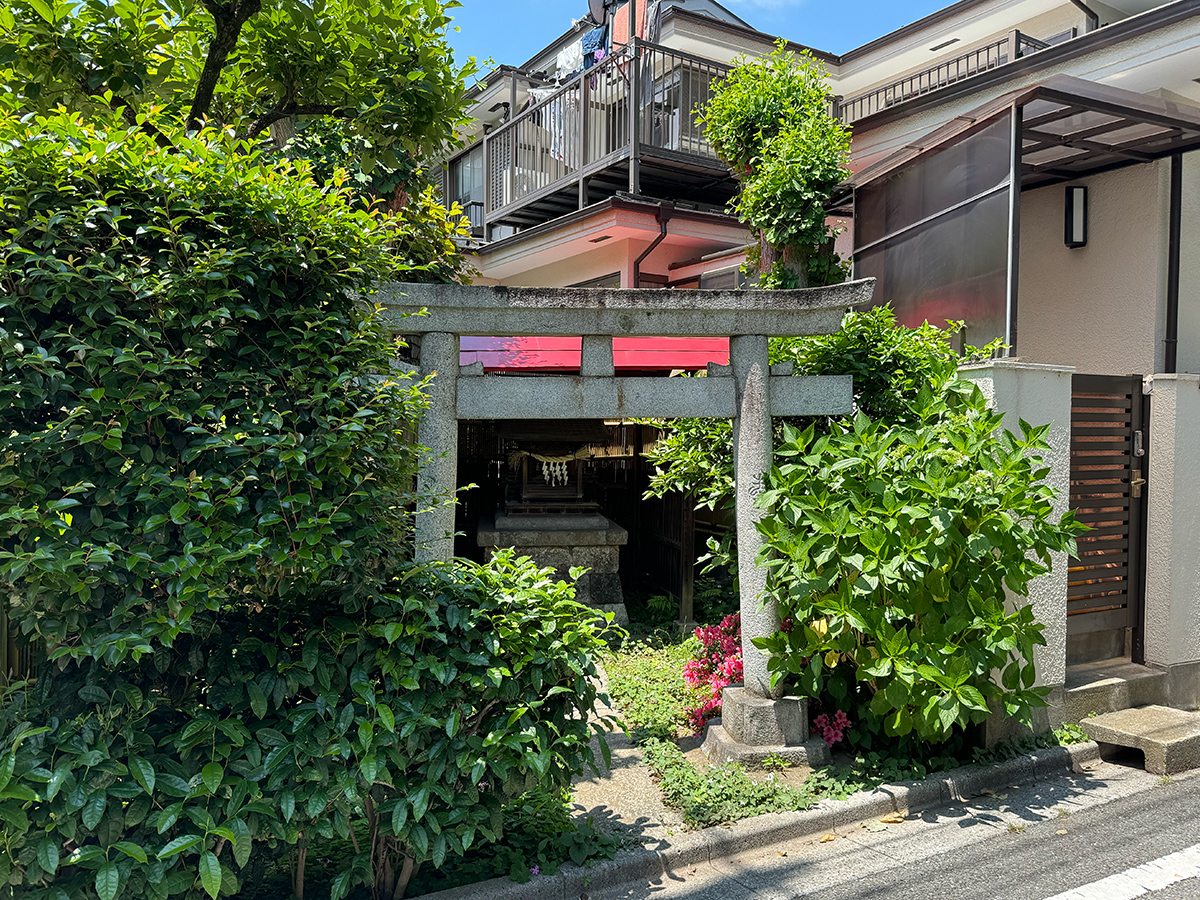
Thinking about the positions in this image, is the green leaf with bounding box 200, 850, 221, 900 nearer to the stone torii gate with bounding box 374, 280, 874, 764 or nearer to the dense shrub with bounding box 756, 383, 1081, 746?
the stone torii gate with bounding box 374, 280, 874, 764

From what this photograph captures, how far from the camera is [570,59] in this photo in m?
16.7

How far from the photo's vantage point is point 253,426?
365 cm

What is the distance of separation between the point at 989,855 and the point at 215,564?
4.70 meters

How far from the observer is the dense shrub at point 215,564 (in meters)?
3.38

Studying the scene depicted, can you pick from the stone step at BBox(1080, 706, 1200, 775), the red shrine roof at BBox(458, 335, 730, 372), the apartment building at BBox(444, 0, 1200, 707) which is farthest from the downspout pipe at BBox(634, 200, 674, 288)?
the stone step at BBox(1080, 706, 1200, 775)

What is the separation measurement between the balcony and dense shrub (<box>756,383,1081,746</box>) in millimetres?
6688

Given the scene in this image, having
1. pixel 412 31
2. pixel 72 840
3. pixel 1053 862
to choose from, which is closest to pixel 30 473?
pixel 72 840

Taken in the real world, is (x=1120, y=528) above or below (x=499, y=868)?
above

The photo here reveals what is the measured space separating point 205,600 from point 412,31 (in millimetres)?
4007

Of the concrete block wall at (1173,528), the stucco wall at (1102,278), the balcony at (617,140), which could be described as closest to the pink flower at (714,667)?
the concrete block wall at (1173,528)

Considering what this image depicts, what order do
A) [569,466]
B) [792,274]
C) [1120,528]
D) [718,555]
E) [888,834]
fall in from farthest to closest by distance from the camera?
[569,466] < [792,274] < [1120,528] < [718,555] < [888,834]

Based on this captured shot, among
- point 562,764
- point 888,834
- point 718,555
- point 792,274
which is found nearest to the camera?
point 562,764

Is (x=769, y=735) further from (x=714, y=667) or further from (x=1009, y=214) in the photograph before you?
(x=1009, y=214)

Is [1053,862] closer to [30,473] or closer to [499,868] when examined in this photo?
[499,868]
